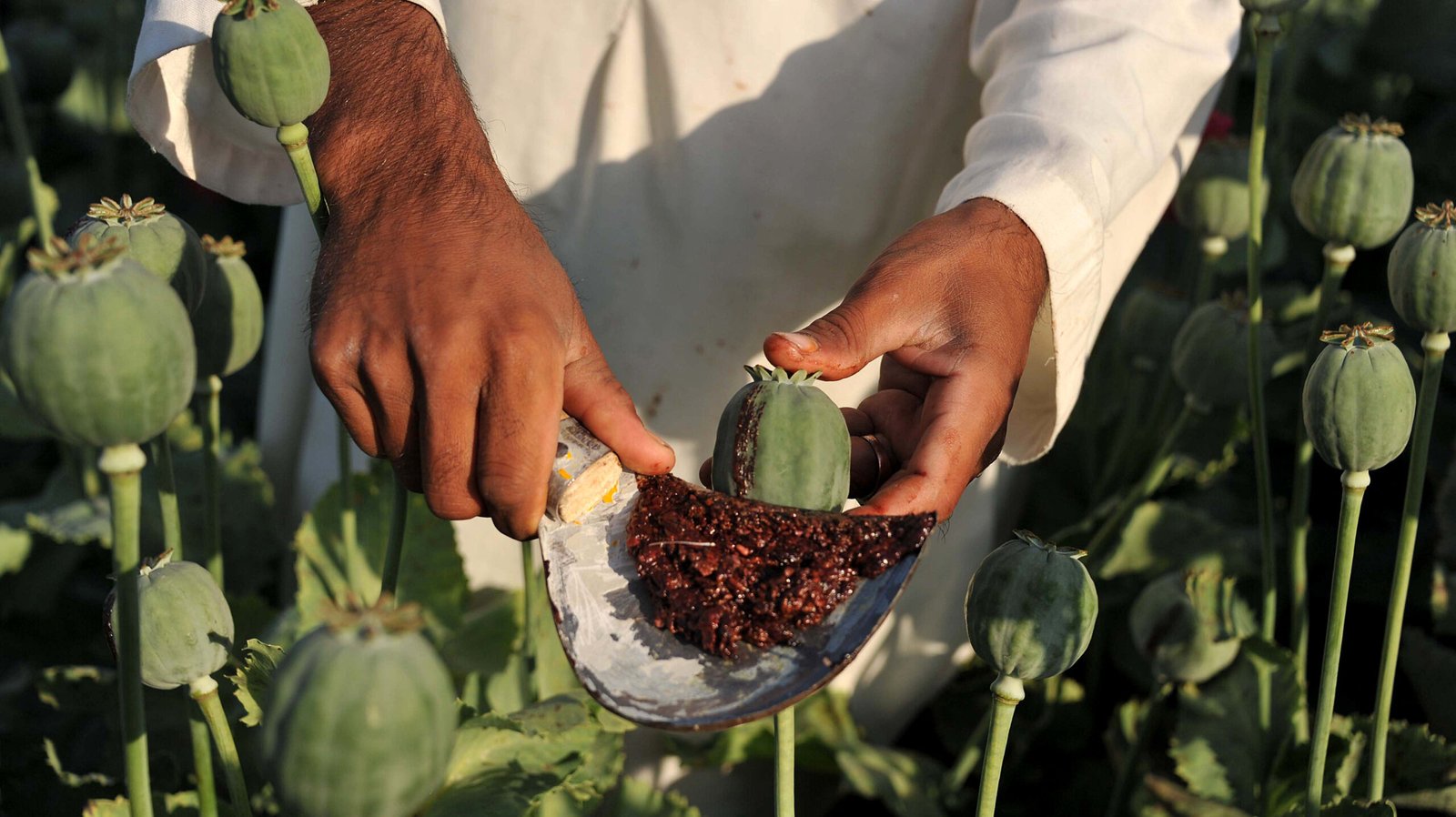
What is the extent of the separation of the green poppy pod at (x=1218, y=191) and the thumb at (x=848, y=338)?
760 millimetres

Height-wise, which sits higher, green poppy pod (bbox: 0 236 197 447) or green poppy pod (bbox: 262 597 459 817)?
green poppy pod (bbox: 0 236 197 447)

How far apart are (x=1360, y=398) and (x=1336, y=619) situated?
0.48 ft

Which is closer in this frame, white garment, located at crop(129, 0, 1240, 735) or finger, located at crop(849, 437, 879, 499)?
finger, located at crop(849, 437, 879, 499)

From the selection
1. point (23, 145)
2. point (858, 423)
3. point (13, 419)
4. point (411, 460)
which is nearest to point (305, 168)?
point (411, 460)

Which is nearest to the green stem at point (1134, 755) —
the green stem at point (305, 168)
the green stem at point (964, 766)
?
the green stem at point (964, 766)

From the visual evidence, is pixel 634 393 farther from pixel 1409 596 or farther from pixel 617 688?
pixel 1409 596

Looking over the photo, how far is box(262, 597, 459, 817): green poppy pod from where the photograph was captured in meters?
0.44

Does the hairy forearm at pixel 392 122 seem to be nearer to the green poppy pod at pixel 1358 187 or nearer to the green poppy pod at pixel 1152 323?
the green poppy pod at pixel 1358 187

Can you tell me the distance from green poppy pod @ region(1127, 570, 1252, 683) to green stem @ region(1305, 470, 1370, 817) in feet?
1.00

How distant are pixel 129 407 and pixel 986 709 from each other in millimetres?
1112

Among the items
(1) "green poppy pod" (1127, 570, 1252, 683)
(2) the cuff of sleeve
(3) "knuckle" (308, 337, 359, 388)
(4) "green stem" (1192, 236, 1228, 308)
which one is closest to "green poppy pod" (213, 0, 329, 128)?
(3) "knuckle" (308, 337, 359, 388)

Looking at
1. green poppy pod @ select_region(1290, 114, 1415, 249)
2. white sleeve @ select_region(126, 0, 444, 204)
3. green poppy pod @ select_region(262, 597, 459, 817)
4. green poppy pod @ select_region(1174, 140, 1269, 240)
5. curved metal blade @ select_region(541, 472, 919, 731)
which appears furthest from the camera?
green poppy pod @ select_region(1174, 140, 1269, 240)

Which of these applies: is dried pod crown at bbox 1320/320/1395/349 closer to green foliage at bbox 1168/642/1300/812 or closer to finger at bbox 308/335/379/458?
green foliage at bbox 1168/642/1300/812

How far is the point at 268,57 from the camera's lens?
2.35 ft
